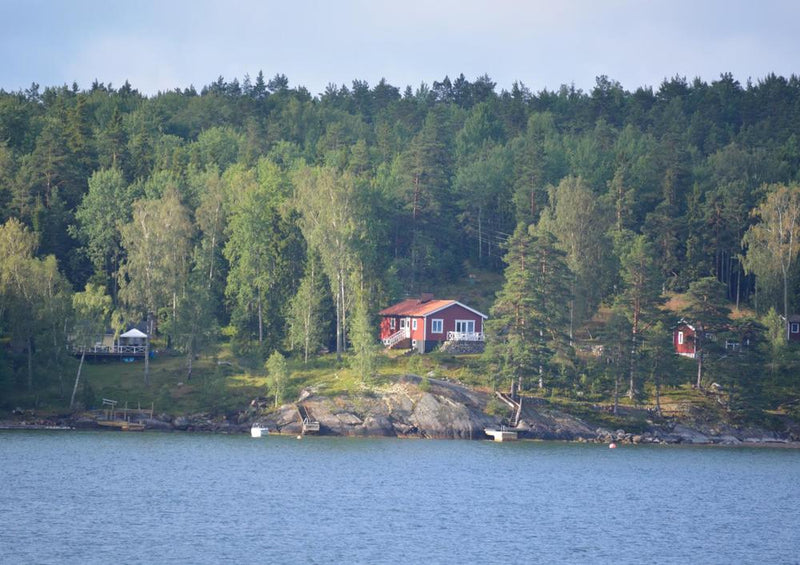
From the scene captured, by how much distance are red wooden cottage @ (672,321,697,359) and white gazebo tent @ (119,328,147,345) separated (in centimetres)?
4071

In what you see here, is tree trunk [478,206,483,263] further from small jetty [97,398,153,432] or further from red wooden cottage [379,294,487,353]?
small jetty [97,398,153,432]

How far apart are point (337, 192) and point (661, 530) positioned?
47163 millimetres

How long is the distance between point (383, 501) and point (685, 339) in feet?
130

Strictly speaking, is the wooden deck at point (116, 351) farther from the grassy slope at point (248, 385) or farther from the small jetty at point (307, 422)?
the small jetty at point (307, 422)

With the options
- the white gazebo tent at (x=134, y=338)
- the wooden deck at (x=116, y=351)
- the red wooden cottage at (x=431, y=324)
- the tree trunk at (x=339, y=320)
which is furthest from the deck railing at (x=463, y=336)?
the white gazebo tent at (x=134, y=338)

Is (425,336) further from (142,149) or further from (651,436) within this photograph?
(142,149)

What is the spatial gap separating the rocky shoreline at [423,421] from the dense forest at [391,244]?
255cm

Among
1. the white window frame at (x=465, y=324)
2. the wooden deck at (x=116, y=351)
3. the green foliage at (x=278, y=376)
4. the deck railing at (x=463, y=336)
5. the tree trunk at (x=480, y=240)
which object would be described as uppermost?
the tree trunk at (x=480, y=240)

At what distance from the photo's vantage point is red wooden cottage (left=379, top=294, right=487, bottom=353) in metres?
84.6

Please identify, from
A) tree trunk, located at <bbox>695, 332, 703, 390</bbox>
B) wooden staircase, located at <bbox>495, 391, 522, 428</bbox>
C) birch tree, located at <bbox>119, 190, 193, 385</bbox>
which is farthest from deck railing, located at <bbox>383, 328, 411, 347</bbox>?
tree trunk, located at <bbox>695, 332, 703, 390</bbox>

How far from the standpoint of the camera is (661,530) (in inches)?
1773

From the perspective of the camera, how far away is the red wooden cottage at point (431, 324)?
84.6m

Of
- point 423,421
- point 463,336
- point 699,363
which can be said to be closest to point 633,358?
point 699,363

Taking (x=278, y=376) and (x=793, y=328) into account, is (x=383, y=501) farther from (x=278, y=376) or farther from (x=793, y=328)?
(x=793, y=328)
